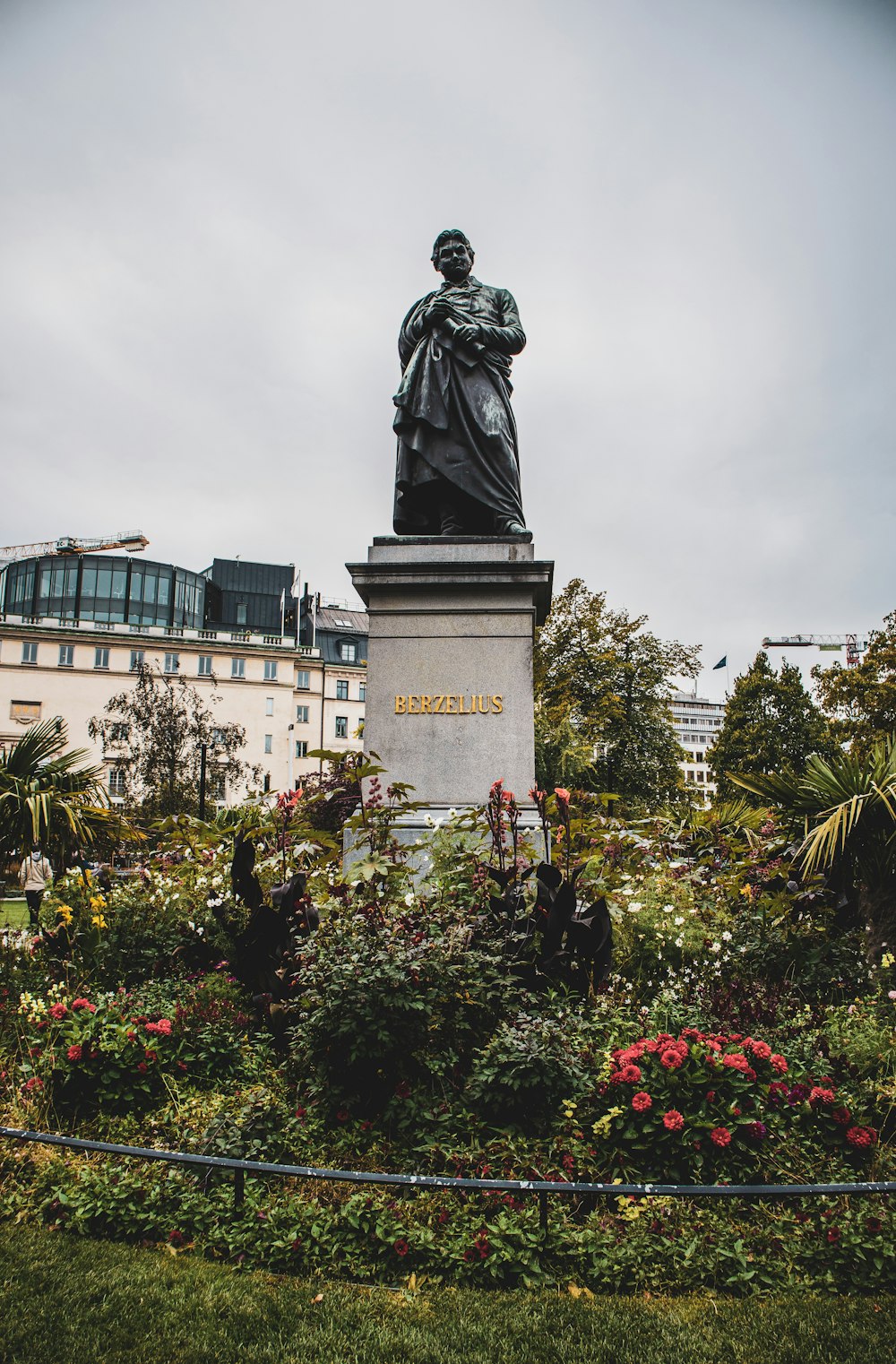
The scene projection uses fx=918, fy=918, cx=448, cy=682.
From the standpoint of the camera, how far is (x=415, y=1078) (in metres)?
4.50

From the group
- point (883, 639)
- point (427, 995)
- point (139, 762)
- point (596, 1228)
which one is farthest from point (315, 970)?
point (139, 762)

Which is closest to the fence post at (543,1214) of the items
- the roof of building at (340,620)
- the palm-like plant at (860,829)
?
the palm-like plant at (860,829)

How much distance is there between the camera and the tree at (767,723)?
36312 millimetres

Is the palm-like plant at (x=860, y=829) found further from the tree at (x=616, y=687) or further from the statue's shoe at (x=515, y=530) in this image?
the tree at (x=616, y=687)

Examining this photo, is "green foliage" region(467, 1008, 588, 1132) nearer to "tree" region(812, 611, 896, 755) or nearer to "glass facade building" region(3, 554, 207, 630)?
"tree" region(812, 611, 896, 755)

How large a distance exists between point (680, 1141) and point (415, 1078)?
130 cm

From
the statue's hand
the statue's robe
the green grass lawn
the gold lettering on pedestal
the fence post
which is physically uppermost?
the statue's hand

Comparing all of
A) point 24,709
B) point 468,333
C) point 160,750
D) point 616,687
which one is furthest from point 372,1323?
point 24,709

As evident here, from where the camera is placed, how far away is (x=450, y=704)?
7652 mm

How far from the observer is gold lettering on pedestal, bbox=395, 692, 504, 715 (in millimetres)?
7613

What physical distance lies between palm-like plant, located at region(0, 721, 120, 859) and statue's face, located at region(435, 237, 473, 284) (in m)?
5.73

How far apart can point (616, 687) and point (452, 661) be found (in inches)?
987

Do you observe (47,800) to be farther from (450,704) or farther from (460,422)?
(460,422)

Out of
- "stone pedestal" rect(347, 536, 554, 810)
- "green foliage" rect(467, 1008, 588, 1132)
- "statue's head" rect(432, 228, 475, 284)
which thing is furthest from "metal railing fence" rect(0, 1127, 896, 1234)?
"statue's head" rect(432, 228, 475, 284)
